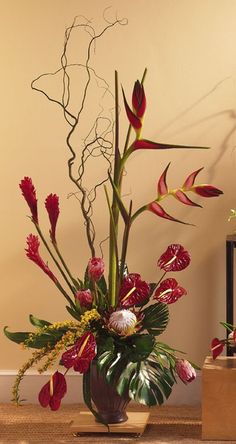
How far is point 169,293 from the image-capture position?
3264mm

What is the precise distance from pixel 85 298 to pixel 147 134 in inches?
33.7

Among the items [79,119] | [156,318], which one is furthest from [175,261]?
[79,119]

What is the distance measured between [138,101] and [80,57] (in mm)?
717

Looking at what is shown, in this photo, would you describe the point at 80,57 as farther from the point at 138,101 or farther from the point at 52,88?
the point at 138,101

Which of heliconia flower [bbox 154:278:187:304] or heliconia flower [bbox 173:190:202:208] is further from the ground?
heliconia flower [bbox 173:190:202:208]

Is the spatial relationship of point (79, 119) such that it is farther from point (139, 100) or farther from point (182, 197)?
point (182, 197)

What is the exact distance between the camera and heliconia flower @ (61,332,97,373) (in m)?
3.02

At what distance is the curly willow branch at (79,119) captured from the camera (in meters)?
3.69

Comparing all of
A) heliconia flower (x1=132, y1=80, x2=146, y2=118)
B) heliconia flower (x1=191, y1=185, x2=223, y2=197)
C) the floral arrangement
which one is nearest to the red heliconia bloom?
the floral arrangement

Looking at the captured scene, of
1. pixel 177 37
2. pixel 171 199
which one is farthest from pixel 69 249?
pixel 177 37

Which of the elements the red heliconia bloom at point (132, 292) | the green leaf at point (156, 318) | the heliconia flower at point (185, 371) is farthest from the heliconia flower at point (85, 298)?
the heliconia flower at point (185, 371)

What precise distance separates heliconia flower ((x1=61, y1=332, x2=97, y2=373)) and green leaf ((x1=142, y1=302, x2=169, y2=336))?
11.1 inches

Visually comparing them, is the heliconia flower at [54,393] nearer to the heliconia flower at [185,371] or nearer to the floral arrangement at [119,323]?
the floral arrangement at [119,323]

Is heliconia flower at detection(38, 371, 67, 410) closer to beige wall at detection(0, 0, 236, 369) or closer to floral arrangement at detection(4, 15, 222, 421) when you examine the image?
floral arrangement at detection(4, 15, 222, 421)
